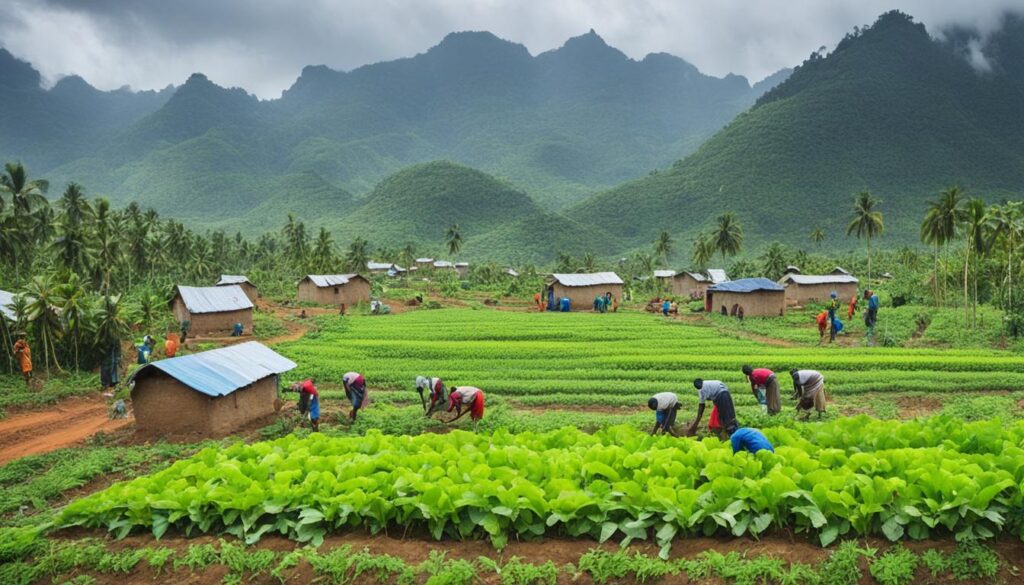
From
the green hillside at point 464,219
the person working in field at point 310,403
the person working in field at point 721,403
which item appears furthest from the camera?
the green hillside at point 464,219

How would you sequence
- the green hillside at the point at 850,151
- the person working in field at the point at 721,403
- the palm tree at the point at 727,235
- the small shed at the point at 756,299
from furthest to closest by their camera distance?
1. the green hillside at the point at 850,151
2. the palm tree at the point at 727,235
3. the small shed at the point at 756,299
4. the person working in field at the point at 721,403

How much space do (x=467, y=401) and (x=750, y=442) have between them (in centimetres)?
849

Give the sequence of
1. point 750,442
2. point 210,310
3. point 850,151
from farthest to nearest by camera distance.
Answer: point 850,151 < point 210,310 < point 750,442

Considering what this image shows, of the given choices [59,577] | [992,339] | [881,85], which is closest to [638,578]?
[59,577]

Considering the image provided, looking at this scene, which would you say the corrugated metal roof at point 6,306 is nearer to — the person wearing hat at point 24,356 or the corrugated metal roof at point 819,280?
the person wearing hat at point 24,356

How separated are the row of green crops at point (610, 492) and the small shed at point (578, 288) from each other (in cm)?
4429

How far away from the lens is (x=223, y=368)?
18.3 metres

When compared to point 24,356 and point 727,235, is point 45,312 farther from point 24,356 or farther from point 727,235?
point 727,235

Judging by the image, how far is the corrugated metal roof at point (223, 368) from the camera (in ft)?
55.7

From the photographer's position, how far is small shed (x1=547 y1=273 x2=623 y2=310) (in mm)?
55250

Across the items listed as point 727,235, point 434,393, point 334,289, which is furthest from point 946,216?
point 334,289

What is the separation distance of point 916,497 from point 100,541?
36.2 feet

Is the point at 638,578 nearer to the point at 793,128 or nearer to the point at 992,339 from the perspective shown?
the point at 992,339

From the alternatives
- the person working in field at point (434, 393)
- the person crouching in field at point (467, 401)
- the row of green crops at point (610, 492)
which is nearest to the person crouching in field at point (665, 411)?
the row of green crops at point (610, 492)
